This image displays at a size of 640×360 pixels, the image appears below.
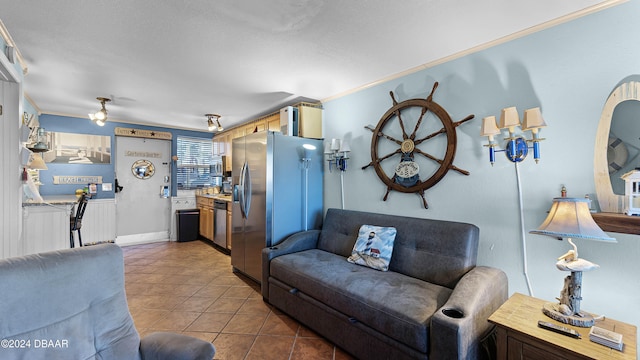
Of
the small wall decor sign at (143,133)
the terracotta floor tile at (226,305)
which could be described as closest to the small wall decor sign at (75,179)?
the small wall decor sign at (143,133)

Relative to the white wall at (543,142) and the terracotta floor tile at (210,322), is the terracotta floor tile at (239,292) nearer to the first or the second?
the terracotta floor tile at (210,322)

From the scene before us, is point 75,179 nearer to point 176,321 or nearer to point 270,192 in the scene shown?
point 176,321

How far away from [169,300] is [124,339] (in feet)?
6.49

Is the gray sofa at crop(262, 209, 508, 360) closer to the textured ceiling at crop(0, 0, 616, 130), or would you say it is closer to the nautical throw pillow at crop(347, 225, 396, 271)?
the nautical throw pillow at crop(347, 225, 396, 271)

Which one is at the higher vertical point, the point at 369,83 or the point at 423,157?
the point at 369,83

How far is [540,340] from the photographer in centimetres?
135

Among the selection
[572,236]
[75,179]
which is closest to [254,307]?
[572,236]

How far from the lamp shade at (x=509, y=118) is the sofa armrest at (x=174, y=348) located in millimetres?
2303

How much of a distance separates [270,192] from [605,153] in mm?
2824

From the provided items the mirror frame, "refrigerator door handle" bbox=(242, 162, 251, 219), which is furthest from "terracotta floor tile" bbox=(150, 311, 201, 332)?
the mirror frame

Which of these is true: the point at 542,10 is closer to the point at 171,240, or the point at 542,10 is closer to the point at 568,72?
the point at 568,72

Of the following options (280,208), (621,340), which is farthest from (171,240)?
(621,340)

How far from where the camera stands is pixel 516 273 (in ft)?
6.86

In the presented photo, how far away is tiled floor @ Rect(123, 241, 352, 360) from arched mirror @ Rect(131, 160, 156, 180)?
1.94 m
